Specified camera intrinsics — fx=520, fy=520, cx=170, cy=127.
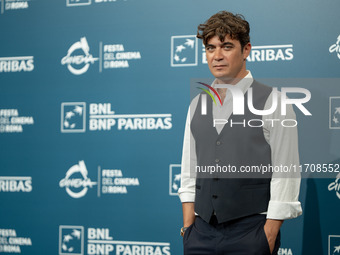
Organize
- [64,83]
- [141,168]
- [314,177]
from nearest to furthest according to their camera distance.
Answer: [314,177] < [141,168] < [64,83]

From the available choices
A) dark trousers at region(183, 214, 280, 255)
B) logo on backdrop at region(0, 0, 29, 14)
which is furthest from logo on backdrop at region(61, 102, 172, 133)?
dark trousers at region(183, 214, 280, 255)

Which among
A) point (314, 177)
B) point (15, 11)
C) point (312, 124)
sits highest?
point (15, 11)

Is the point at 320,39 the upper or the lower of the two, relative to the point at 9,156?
upper

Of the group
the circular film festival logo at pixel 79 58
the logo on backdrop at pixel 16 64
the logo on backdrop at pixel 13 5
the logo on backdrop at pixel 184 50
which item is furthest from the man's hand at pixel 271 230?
the logo on backdrop at pixel 13 5

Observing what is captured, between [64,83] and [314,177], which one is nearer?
[314,177]

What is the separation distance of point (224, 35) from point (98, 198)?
1481 mm

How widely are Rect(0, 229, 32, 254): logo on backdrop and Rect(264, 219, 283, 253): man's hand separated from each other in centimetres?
190

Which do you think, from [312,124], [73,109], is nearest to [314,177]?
[312,124]

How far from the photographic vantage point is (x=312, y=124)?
287 cm

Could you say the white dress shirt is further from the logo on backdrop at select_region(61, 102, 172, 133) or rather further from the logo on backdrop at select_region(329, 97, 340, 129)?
the logo on backdrop at select_region(61, 102, 172, 133)

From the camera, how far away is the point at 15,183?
3523 millimetres

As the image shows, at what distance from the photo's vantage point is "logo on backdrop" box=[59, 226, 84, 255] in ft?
11.0

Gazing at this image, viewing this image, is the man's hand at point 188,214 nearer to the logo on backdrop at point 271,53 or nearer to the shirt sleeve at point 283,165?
the shirt sleeve at point 283,165

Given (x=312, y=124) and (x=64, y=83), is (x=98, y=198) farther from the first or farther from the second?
(x=312, y=124)
